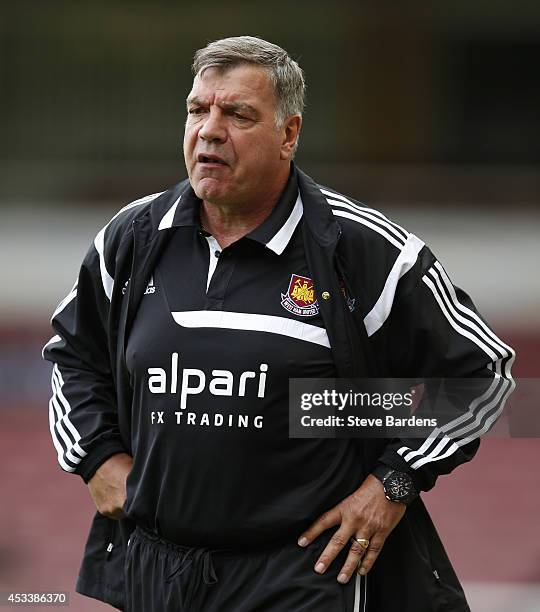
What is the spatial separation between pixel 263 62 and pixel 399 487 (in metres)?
1.13

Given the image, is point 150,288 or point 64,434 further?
point 64,434

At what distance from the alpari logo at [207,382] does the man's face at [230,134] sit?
0.45 metres

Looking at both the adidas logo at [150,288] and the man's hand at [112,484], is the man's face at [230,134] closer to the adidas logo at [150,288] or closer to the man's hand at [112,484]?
the adidas logo at [150,288]

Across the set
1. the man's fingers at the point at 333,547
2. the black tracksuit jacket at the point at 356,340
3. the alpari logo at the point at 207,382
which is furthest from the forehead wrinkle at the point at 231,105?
the man's fingers at the point at 333,547

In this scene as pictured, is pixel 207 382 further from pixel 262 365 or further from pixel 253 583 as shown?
pixel 253 583

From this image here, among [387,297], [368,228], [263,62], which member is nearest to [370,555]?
[387,297]

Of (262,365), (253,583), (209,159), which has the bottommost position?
(253,583)

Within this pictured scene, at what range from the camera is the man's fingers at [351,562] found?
3.28 meters

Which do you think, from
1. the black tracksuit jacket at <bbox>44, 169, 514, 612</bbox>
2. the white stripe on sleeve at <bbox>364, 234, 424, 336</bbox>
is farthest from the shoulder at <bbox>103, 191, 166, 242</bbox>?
the white stripe on sleeve at <bbox>364, 234, 424, 336</bbox>

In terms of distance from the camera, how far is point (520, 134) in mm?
14812

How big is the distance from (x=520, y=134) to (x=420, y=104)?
3.93 feet

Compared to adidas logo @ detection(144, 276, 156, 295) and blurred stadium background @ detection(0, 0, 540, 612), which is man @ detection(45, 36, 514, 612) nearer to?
adidas logo @ detection(144, 276, 156, 295)

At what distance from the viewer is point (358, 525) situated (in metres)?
3.28

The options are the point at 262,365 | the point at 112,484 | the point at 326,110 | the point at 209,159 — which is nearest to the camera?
the point at 262,365
